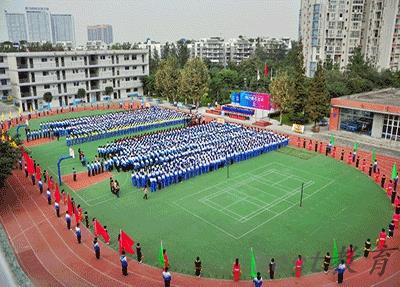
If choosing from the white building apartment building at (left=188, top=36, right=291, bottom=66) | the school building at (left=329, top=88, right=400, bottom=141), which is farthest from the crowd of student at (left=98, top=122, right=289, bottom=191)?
the white building apartment building at (left=188, top=36, right=291, bottom=66)

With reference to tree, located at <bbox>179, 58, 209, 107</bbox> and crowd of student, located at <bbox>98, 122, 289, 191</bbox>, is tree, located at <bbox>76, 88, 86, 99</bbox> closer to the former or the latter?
tree, located at <bbox>179, 58, 209, 107</bbox>

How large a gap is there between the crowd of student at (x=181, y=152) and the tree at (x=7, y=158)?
543cm

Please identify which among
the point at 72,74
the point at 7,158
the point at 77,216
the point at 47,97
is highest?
the point at 72,74

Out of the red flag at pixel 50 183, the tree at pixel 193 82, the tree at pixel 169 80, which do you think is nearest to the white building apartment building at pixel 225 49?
the tree at pixel 169 80

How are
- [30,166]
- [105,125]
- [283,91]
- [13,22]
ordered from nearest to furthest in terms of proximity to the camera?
[13,22]
[30,166]
[105,125]
[283,91]

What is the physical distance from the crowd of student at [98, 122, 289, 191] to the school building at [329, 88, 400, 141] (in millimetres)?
6311

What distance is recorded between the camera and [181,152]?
72.7ft

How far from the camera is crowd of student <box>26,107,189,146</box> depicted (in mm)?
28062

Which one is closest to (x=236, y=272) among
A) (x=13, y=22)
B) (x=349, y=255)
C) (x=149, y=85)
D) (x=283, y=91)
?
(x=349, y=255)

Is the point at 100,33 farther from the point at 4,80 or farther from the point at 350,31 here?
the point at 350,31

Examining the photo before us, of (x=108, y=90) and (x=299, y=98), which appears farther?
(x=108, y=90)

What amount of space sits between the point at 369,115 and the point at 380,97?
445 centimetres

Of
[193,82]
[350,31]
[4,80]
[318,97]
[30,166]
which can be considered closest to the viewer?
[30,166]

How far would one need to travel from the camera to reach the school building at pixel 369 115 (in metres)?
25.4
